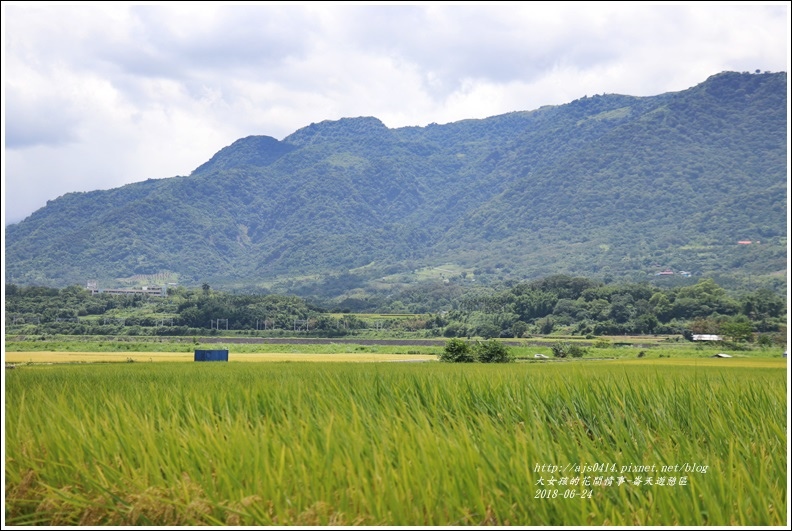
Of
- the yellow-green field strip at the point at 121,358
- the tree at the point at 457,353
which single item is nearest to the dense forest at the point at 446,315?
the yellow-green field strip at the point at 121,358

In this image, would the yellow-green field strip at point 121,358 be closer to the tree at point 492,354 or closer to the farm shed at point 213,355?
the farm shed at point 213,355

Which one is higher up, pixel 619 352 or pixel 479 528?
pixel 479 528

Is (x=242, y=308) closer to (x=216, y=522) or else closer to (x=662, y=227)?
(x=216, y=522)

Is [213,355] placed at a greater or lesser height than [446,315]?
greater

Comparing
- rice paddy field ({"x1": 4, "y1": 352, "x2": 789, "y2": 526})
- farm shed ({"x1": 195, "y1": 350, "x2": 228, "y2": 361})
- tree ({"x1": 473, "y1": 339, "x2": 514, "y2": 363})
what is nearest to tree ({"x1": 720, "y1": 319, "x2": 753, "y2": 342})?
tree ({"x1": 473, "y1": 339, "x2": 514, "y2": 363})

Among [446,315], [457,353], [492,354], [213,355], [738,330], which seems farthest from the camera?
[446,315]

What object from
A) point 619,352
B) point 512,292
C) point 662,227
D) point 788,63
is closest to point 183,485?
point 788,63

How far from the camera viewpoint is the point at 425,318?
120500 mm

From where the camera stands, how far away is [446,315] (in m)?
117

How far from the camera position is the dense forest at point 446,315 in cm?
9044

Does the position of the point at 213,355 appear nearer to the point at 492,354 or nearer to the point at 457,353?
the point at 457,353

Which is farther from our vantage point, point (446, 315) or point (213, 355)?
point (446, 315)

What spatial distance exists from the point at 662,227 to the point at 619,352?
14029 centimetres

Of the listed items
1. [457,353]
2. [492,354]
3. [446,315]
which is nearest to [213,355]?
[457,353]
